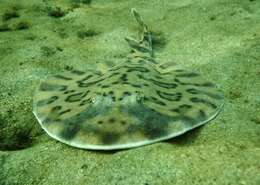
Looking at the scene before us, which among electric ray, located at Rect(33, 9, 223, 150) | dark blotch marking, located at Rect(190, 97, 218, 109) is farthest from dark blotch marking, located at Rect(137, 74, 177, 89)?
dark blotch marking, located at Rect(190, 97, 218, 109)

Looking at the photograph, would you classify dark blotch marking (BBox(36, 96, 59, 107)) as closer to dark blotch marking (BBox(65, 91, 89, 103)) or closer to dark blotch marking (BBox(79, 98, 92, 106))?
dark blotch marking (BBox(65, 91, 89, 103))

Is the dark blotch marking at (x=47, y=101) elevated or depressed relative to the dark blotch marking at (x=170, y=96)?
depressed

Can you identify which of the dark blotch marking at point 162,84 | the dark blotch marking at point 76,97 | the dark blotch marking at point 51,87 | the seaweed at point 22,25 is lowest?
the seaweed at point 22,25

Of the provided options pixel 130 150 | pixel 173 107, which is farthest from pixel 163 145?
pixel 173 107

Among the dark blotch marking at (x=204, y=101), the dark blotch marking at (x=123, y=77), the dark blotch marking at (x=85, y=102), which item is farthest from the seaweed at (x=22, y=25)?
the dark blotch marking at (x=204, y=101)

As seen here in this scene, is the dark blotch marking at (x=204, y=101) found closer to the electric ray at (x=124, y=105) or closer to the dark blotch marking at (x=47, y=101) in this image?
the electric ray at (x=124, y=105)

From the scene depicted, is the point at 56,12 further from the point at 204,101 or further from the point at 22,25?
the point at 204,101

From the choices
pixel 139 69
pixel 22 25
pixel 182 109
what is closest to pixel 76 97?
pixel 139 69
